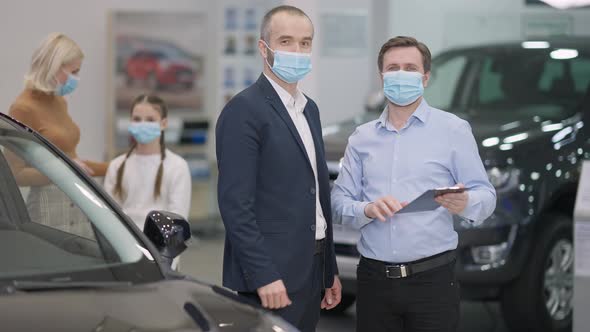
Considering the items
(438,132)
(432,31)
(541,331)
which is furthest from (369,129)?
(432,31)

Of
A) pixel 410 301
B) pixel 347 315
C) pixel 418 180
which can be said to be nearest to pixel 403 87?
pixel 418 180

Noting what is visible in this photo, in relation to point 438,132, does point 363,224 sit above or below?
below

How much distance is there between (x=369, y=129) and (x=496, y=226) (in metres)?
2.33

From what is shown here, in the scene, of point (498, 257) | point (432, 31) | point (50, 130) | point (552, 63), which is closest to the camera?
point (50, 130)

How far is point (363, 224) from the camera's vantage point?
3.93m

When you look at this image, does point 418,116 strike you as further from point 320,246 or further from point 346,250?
point 346,250

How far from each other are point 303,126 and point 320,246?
1.41ft

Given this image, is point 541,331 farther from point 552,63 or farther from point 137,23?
point 137,23

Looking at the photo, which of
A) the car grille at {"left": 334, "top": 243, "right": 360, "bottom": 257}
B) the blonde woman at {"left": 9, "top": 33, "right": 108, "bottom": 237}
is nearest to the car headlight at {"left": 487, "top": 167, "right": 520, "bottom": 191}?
the car grille at {"left": 334, "top": 243, "right": 360, "bottom": 257}

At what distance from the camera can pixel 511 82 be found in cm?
754

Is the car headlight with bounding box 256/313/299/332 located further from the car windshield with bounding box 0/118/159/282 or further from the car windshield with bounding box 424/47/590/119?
the car windshield with bounding box 424/47/590/119

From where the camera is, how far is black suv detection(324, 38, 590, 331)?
620 cm

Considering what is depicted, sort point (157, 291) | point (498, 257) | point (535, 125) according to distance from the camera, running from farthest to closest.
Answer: point (535, 125) → point (498, 257) → point (157, 291)

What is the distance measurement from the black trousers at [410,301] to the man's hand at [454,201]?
25 centimetres
